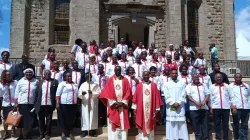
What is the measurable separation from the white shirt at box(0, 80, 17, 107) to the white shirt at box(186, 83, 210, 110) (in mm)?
5039

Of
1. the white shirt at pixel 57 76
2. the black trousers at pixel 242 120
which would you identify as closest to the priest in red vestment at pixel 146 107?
the black trousers at pixel 242 120

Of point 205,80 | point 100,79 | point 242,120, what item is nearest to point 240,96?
point 242,120

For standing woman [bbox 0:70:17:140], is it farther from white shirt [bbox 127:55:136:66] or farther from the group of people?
white shirt [bbox 127:55:136:66]

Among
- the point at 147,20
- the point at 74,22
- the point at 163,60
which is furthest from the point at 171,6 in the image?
the point at 163,60

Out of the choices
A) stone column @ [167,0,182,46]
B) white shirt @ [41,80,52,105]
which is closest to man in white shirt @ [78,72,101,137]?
white shirt @ [41,80,52,105]

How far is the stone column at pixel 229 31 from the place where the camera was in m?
16.7

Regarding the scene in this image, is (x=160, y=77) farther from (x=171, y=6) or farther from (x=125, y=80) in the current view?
(x=171, y=6)

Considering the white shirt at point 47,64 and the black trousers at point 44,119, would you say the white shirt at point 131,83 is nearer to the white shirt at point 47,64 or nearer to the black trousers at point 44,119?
the black trousers at point 44,119

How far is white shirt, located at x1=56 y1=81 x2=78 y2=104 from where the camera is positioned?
7.51 m

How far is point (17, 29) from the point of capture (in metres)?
15.2

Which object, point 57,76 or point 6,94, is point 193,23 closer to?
point 57,76

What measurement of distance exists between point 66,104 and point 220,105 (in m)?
4.29

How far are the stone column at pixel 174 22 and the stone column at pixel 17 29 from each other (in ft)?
27.9

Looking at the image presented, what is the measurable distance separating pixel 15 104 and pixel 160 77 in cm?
442
